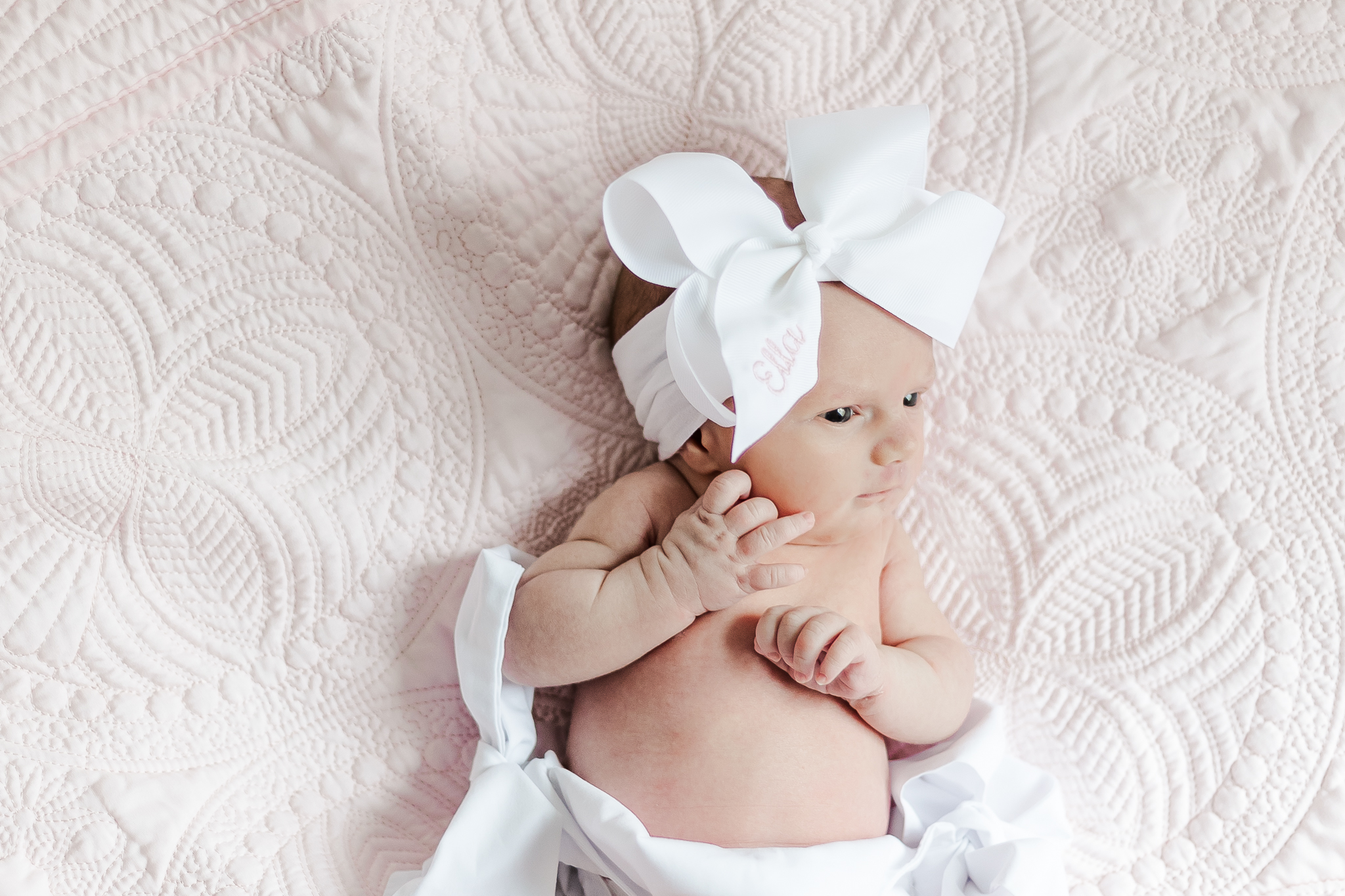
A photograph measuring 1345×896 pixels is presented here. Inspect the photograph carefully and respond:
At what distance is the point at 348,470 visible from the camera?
1.12 meters

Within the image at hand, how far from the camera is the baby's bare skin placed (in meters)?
0.99

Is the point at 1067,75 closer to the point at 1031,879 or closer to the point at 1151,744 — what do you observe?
the point at 1151,744

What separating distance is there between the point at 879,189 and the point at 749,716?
523mm

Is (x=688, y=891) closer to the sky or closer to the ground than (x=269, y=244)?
closer to the ground

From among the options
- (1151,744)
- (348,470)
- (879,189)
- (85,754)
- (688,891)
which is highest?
(879,189)

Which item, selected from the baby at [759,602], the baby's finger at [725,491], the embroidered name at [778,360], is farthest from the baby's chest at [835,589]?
the embroidered name at [778,360]

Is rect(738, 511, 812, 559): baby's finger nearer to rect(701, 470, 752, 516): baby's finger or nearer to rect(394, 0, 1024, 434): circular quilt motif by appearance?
rect(701, 470, 752, 516): baby's finger

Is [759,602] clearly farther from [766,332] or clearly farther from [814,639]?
[766,332]

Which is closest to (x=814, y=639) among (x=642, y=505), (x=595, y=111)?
(x=642, y=505)

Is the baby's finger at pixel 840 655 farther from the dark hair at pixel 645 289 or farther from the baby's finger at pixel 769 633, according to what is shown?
the dark hair at pixel 645 289

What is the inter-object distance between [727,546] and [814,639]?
4.6 inches

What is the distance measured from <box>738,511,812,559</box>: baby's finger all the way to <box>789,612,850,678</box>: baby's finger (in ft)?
0.26

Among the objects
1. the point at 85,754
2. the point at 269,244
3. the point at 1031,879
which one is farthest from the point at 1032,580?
the point at 85,754

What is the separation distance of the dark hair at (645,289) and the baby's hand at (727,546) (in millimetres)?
193
